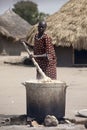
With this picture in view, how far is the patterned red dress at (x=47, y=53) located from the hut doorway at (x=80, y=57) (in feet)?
48.9

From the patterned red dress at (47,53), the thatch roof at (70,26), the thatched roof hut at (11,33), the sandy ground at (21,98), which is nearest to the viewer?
the patterned red dress at (47,53)

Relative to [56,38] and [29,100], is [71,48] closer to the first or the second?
[56,38]

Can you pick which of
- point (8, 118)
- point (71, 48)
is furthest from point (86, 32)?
point (8, 118)

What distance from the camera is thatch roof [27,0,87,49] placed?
22047 mm

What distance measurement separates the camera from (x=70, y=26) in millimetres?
23172

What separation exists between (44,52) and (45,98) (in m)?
0.90

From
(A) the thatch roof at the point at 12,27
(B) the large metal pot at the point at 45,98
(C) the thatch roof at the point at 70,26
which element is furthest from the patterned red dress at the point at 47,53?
(A) the thatch roof at the point at 12,27

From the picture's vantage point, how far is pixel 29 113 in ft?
25.4

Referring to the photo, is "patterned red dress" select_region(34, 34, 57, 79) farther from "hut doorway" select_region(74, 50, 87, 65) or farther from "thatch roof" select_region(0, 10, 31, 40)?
"thatch roof" select_region(0, 10, 31, 40)

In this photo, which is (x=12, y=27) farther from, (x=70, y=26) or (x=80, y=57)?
(x=80, y=57)

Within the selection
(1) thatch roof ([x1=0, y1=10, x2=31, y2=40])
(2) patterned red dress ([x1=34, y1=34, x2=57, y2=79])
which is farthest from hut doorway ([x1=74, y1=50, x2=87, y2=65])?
(2) patterned red dress ([x1=34, y1=34, x2=57, y2=79])

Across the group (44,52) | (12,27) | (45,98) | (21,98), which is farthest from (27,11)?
(45,98)

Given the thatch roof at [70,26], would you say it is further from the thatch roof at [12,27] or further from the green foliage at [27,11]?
the green foliage at [27,11]

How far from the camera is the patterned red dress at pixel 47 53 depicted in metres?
8.03
